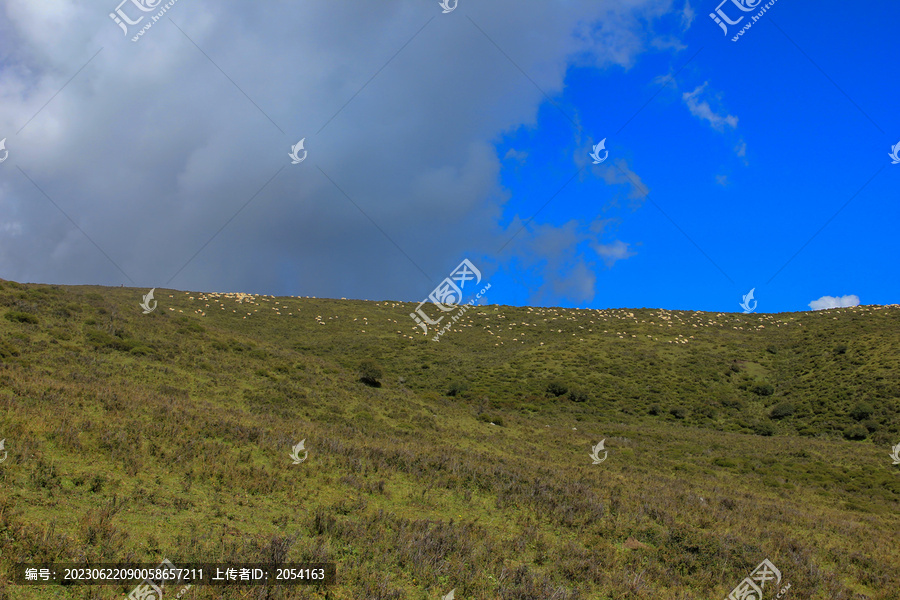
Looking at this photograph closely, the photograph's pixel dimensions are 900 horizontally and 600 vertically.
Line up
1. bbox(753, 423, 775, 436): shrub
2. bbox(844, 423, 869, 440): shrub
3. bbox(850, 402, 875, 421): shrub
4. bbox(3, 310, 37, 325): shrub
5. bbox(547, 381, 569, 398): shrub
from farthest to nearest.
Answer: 1. bbox(547, 381, 569, 398): shrub
2. bbox(753, 423, 775, 436): shrub
3. bbox(850, 402, 875, 421): shrub
4. bbox(844, 423, 869, 440): shrub
5. bbox(3, 310, 37, 325): shrub

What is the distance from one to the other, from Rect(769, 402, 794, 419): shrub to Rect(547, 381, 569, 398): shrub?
18.1 metres

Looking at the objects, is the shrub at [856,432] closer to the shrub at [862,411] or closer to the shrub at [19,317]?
the shrub at [862,411]

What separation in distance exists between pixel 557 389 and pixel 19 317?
40.5 meters

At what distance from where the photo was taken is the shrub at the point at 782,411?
44.2m

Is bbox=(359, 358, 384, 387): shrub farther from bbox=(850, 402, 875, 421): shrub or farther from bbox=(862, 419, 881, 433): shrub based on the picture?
bbox=(850, 402, 875, 421): shrub

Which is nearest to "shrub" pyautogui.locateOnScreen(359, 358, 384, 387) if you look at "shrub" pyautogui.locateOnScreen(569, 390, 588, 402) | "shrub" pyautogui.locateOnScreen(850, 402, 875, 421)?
"shrub" pyautogui.locateOnScreen(569, 390, 588, 402)

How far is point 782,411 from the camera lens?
146 ft

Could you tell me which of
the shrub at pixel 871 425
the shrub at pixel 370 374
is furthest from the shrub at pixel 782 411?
the shrub at pixel 370 374

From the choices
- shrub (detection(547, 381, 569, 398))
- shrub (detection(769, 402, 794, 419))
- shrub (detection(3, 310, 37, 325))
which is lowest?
shrub (detection(769, 402, 794, 419))

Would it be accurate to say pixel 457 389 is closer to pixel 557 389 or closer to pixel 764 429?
pixel 557 389

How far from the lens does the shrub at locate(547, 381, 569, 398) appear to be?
4866 cm

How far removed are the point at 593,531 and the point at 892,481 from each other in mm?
22627

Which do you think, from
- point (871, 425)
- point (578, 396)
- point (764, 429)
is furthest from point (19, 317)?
point (871, 425)

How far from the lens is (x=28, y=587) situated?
6164mm
